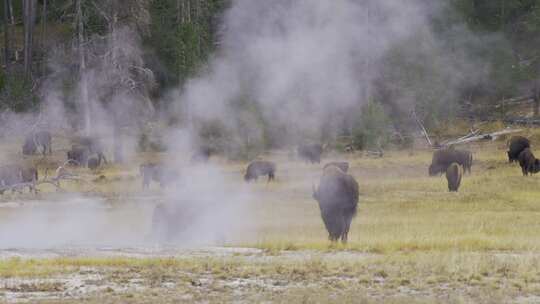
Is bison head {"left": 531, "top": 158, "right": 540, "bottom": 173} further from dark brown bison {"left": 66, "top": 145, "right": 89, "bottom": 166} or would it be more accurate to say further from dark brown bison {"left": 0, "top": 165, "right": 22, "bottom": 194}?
dark brown bison {"left": 66, "top": 145, "right": 89, "bottom": 166}

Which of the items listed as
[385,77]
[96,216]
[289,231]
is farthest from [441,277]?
[385,77]

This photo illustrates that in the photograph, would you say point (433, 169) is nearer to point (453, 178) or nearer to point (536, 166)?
point (536, 166)

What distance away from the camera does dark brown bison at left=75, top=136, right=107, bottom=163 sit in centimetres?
4394

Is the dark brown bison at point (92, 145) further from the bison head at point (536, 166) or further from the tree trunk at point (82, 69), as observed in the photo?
the bison head at point (536, 166)

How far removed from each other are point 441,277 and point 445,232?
856 cm

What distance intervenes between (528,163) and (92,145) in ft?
74.0

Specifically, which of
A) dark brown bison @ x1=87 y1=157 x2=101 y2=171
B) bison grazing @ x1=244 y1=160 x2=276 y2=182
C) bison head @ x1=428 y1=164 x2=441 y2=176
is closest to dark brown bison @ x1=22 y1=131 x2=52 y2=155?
dark brown bison @ x1=87 y1=157 x2=101 y2=171

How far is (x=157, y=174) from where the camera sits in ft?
121

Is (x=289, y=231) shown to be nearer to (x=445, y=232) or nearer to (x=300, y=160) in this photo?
(x=445, y=232)

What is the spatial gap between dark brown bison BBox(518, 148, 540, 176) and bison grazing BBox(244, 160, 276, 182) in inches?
450

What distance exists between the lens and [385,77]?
43.8m

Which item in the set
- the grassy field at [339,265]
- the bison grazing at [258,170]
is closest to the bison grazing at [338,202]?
the grassy field at [339,265]

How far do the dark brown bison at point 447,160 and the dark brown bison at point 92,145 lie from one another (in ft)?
55.8

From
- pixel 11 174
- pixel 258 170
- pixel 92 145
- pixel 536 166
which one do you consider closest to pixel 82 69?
pixel 92 145
